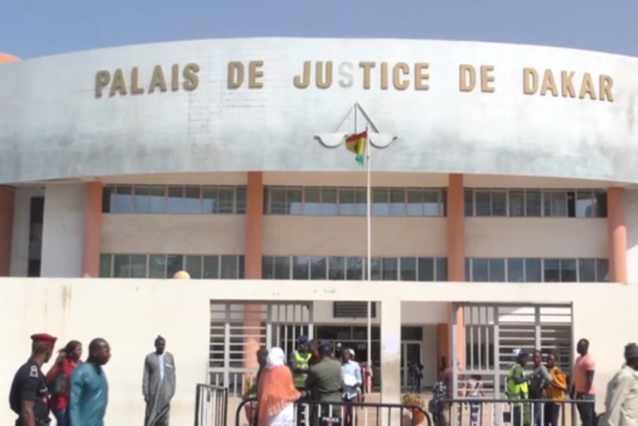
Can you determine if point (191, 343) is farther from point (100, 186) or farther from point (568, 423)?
point (100, 186)

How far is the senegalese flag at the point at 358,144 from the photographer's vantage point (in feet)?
83.9

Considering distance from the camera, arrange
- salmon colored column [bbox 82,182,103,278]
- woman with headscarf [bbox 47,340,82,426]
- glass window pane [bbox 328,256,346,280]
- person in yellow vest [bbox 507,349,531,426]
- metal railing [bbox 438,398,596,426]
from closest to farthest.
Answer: woman with headscarf [bbox 47,340,82,426]
metal railing [bbox 438,398,596,426]
person in yellow vest [bbox 507,349,531,426]
salmon colored column [bbox 82,182,103,278]
glass window pane [bbox 328,256,346,280]

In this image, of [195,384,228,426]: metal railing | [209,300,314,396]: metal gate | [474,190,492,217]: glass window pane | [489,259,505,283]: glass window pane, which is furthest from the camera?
[474,190,492,217]: glass window pane

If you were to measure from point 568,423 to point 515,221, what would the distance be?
1509cm

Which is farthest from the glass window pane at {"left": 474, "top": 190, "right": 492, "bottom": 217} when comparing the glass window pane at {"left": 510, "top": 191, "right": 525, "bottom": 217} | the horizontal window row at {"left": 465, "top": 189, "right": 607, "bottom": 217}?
the glass window pane at {"left": 510, "top": 191, "right": 525, "bottom": 217}

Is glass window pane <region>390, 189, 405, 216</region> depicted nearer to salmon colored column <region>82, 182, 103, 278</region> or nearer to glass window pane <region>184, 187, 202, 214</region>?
glass window pane <region>184, 187, 202, 214</region>

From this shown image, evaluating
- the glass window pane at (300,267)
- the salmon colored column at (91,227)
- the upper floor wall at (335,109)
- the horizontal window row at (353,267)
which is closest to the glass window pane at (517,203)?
the horizontal window row at (353,267)

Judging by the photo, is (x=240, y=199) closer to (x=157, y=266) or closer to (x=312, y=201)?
(x=312, y=201)

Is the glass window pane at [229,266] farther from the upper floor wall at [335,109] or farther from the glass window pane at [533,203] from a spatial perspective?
the glass window pane at [533,203]

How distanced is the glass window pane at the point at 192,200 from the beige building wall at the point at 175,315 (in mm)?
14093

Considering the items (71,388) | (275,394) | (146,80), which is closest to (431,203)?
(146,80)

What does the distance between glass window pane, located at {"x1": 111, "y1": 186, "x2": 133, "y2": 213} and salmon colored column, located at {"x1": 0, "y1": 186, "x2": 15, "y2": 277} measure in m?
4.00

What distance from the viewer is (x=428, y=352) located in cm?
3197

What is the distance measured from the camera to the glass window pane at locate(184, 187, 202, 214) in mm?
30328
